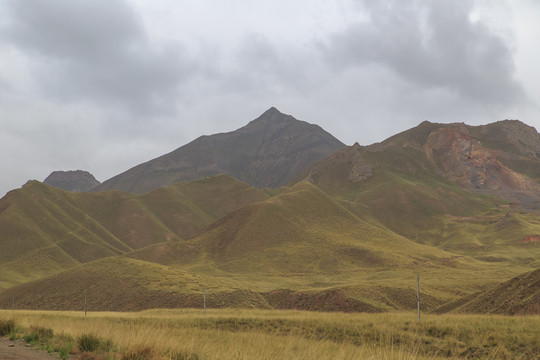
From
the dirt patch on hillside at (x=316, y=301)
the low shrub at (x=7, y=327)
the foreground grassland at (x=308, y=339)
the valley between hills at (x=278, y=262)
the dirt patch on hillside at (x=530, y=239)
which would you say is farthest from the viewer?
the dirt patch on hillside at (x=530, y=239)

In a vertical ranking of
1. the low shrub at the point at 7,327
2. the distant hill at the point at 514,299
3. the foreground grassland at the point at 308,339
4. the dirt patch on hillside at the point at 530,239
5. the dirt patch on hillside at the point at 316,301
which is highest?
the low shrub at the point at 7,327

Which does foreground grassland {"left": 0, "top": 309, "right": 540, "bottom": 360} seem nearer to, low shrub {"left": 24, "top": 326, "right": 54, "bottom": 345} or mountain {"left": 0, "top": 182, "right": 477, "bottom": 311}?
low shrub {"left": 24, "top": 326, "right": 54, "bottom": 345}

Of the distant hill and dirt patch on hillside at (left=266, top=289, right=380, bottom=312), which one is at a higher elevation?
the distant hill

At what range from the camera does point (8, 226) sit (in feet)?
538

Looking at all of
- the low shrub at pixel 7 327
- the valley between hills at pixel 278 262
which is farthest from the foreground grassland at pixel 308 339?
the valley between hills at pixel 278 262

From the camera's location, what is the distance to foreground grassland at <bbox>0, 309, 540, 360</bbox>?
40.0ft

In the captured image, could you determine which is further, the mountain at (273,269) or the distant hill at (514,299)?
the mountain at (273,269)

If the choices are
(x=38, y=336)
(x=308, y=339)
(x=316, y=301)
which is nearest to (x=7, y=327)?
(x=38, y=336)

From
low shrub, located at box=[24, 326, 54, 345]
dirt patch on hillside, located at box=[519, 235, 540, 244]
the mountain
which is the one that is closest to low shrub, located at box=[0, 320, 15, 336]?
low shrub, located at box=[24, 326, 54, 345]

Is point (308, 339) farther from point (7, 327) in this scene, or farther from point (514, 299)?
point (514, 299)

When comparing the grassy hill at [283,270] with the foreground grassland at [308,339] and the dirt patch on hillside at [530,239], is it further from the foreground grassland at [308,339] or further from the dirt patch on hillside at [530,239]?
the dirt patch on hillside at [530,239]

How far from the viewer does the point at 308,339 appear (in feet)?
86.9

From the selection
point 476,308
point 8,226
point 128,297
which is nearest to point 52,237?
point 8,226

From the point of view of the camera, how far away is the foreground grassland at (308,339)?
1218cm
